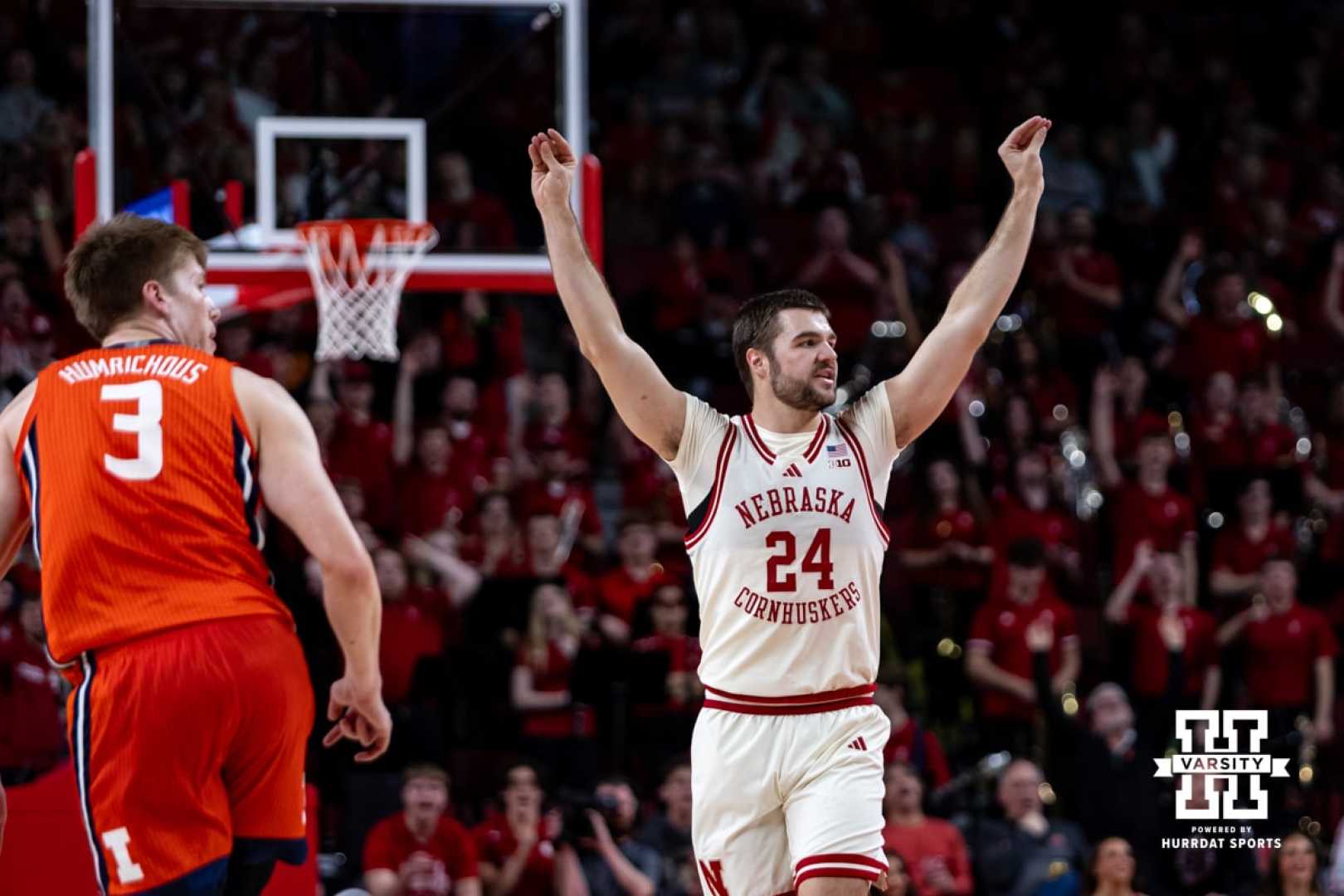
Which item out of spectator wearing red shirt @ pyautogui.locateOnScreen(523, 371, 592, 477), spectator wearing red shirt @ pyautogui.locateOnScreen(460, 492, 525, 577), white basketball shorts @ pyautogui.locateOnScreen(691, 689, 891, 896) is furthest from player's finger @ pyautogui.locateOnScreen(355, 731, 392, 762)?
spectator wearing red shirt @ pyautogui.locateOnScreen(523, 371, 592, 477)

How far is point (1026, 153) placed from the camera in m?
6.47

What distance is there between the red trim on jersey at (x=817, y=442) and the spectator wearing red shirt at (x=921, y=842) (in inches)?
191

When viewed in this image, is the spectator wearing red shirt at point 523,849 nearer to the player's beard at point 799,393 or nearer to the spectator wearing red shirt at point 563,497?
the spectator wearing red shirt at point 563,497

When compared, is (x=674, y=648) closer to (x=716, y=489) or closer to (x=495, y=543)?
(x=495, y=543)

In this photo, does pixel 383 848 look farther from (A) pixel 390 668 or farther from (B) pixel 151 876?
(B) pixel 151 876

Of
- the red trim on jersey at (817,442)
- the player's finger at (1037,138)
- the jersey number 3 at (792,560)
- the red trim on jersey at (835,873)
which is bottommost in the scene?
the red trim on jersey at (835,873)

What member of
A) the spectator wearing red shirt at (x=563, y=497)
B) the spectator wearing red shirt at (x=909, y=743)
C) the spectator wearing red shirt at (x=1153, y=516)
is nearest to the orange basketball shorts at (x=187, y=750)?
the spectator wearing red shirt at (x=909, y=743)

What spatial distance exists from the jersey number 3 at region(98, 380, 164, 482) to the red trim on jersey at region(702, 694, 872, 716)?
7.29 feet

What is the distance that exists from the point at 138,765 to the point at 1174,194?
16719 mm

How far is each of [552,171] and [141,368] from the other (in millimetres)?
1854

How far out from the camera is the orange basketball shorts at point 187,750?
4461 mm

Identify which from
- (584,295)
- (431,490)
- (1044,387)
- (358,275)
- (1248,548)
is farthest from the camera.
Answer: (1044,387)

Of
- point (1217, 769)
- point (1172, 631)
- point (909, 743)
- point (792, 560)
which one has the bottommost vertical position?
point (909, 743)

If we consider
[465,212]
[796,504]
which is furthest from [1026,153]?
[465,212]
